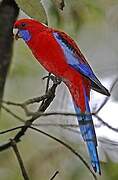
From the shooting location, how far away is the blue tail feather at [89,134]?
18.0 inches

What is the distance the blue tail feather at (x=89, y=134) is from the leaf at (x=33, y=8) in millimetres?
96

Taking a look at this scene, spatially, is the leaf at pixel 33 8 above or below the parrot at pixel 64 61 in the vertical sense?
above

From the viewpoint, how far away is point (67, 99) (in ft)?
2.21

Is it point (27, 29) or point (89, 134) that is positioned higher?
point (27, 29)

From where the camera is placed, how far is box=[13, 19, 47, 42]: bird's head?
0.50 meters

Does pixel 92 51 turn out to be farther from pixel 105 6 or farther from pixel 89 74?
pixel 89 74

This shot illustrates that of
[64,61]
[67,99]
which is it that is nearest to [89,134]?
[64,61]

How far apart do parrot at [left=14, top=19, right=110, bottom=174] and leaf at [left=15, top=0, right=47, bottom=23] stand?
4cm

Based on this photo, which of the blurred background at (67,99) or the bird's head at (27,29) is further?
the blurred background at (67,99)

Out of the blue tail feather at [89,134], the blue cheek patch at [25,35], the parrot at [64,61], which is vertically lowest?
the blue tail feather at [89,134]

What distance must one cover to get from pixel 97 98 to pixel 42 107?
0.73 ft

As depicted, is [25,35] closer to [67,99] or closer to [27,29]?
[27,29]

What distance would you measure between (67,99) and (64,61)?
0.17m

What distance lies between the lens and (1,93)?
0.62 meters
